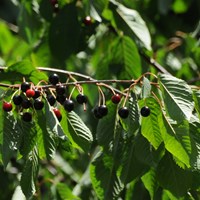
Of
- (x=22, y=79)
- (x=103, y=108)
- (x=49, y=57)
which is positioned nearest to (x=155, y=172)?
(x=103, y=108)

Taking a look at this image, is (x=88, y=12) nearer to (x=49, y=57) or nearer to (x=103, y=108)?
(x=103, y=108)

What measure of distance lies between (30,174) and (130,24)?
1172 millimetres

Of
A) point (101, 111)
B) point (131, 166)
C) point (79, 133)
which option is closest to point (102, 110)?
point (101, 111)

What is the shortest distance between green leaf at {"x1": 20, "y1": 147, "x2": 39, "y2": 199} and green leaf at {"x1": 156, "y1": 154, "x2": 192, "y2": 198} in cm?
45

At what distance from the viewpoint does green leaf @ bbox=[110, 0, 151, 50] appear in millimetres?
3506

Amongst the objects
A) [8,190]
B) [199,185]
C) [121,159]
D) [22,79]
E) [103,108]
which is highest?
[22,79]

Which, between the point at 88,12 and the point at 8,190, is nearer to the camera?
the point at 88,12

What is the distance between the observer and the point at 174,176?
105 inches

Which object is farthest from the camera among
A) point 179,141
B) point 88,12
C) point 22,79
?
point 88,12

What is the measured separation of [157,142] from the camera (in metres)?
2.58

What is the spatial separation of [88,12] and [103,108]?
0.59 metres

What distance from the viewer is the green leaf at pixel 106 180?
2863 millimetres

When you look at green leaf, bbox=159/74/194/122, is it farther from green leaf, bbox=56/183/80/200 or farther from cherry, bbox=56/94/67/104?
green leaf, bbox=56/183/80/200

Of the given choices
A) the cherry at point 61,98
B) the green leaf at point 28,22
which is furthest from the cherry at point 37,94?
the green leaf at point 28,22
